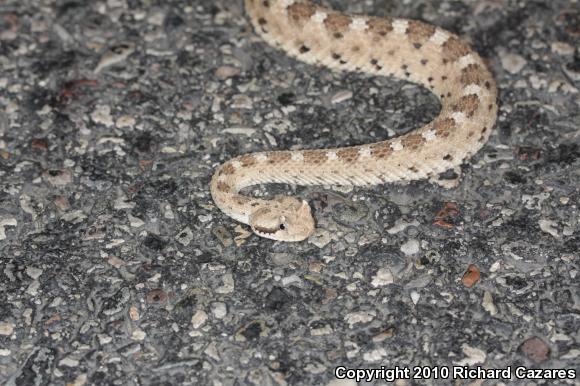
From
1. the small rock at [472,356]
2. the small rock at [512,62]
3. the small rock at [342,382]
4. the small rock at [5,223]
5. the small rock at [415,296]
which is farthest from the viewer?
the small rock at [512,62]

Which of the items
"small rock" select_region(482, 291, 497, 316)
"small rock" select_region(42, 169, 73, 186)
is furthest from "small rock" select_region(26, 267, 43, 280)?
"small rock" select_region(482, 291, 497, 316)

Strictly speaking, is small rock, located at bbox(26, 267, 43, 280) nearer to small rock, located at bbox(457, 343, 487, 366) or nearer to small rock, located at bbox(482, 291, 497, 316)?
small rock, located at bbox(457, 343, 487, 366)

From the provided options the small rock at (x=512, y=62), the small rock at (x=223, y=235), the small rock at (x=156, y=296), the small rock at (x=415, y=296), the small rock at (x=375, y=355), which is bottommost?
the small rock at (x=156, y=296)

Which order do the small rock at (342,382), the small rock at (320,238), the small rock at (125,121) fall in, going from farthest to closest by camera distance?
the small rock at (125,121), the small rock at (320,238), the small rock at (342,382)

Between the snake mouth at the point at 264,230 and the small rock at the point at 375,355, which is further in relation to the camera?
the snake mouth at the point at 264,230

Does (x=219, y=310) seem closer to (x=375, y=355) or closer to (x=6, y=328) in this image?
(x=375, y=355)

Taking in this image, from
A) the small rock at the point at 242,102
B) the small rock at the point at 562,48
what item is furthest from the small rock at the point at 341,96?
the small rock at the point at 562,48

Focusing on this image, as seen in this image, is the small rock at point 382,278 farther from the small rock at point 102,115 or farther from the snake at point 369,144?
the small rock at point 102,115

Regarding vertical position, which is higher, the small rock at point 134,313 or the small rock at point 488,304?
the small rock at point 488,304
